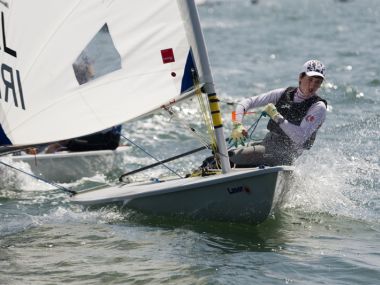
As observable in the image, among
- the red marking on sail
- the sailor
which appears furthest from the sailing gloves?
the red marking on sail

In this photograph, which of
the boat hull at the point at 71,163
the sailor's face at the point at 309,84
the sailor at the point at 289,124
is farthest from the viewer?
the boat hull at the point at 71,163

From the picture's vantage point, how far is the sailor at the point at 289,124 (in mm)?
5945

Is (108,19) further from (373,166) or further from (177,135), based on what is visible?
(177,135)

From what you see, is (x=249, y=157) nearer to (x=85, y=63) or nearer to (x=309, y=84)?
(x=309, y=84)

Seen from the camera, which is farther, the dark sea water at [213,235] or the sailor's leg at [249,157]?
the sailor's leg at [249,157]

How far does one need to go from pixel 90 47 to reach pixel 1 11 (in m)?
0.69

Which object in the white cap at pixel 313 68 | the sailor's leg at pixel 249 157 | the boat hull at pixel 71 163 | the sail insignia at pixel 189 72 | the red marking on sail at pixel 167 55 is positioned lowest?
the sailor's leg at pixel 249 157

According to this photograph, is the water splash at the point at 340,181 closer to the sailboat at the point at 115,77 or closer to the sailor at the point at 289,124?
the sailor at the point at 289,124

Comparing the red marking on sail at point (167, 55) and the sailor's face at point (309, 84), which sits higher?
the red marking on sail at point (167, 55)

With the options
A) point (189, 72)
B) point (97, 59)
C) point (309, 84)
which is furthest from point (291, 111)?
point (97, 59)

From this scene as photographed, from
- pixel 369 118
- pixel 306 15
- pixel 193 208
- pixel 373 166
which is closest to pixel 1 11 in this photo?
pixel 193 208

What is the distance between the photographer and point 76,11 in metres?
5.71

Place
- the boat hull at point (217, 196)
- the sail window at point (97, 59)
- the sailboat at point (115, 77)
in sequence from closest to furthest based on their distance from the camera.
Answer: the boat hull at point (217, 196) < the sailboat at point (115, 77) < the sail window at point (97, 59)

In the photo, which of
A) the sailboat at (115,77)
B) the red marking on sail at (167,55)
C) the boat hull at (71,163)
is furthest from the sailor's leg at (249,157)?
the boat hull at (71,163)
